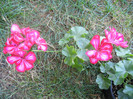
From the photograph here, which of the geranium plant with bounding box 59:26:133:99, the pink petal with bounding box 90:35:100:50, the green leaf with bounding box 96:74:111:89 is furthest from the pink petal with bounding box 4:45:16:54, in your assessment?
the green leaf with bounding box 96:74:111:89

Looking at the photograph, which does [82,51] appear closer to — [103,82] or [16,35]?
[103,82]

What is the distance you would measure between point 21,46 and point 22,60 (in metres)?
0.14

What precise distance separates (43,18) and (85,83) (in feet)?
2.86

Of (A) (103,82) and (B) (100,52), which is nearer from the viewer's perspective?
(B) (100,52)

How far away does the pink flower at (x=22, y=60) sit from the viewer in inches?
41.1

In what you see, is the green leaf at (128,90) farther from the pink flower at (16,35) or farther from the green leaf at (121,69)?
the pink flower at (16,35)

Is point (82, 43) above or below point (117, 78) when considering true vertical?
above

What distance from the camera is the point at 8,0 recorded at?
161cm

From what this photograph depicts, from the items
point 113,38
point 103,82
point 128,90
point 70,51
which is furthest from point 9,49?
point 128,90

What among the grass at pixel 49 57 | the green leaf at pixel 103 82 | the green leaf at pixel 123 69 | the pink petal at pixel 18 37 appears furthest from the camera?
the grass at pixel 49 57

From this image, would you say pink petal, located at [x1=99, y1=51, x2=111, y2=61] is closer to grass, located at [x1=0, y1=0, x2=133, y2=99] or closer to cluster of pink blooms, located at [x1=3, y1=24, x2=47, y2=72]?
cluster of pink blooms, located at [x1=3, y1=24, x2=47, y2=72]

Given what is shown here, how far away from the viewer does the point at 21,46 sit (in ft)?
3.22

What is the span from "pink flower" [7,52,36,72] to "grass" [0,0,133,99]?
501mm

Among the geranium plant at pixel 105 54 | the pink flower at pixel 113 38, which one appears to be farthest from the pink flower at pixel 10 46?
the pink flower at pixel 113 38
